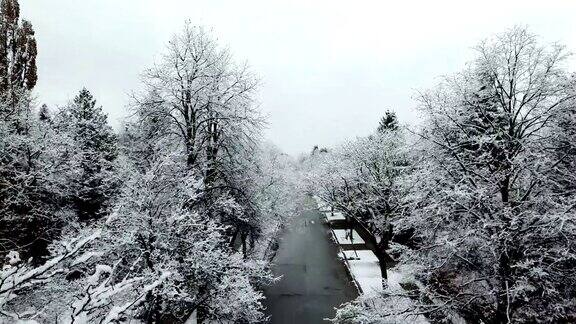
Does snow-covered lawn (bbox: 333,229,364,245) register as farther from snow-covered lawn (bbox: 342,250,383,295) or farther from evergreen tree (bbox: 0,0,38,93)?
evergreen tree (bbox: 0,0,38,93)

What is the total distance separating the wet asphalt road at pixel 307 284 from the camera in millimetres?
21562

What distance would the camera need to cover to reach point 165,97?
16062 millimetres

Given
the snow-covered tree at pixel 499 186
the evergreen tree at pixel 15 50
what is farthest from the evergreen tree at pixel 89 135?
the snow-covered tree at pixel 499 186

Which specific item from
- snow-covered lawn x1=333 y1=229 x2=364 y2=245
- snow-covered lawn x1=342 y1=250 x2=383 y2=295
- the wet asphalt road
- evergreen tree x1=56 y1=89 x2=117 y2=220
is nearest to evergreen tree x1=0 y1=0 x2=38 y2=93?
evergreen tree x1=56 y1=89 x2=117 y2=220

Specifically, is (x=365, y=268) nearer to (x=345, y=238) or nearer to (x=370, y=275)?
(x=370, y=275)

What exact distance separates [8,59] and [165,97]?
9177 mm

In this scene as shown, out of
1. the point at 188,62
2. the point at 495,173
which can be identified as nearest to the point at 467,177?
the point at 495,173

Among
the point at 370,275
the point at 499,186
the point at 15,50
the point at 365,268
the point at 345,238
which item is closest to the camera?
the point at 499,186

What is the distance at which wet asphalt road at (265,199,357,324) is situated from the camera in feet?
70.7

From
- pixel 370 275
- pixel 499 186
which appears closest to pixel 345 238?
pixel 370 275

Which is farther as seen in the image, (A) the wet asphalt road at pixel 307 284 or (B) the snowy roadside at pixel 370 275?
(A) the wet asphalt road at pixel 307 284

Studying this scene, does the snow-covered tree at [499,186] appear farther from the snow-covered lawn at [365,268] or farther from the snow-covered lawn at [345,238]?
the snow-covered lawn at [345,238]

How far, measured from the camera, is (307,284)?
26625mm

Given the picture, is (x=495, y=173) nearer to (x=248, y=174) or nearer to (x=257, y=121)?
(x=257, y=121)
